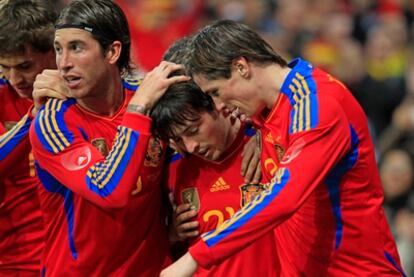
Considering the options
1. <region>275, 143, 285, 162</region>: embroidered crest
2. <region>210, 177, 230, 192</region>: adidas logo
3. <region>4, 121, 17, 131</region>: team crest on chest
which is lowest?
<region>210, 177, 230, 192</region>: adidas logo

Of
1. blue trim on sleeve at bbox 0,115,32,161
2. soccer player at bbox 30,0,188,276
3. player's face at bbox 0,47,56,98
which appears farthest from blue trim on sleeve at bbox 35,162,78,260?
player's face at bbox 0,47,56,98

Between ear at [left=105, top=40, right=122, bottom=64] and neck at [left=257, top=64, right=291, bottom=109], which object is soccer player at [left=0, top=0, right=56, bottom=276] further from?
neck at [left=257, top=64, right=291, bottom=109]

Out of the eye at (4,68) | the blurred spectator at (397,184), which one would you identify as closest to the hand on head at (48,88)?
the eye at (4,68)

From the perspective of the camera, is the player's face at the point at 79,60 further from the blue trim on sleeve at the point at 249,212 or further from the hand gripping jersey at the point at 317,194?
the blue trim on sleeve at the point at 249,212

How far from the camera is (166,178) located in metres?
5.57

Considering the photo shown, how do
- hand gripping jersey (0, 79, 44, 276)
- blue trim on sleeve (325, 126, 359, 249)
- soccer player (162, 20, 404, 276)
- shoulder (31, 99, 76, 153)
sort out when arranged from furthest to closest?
hand gripping jersey (0, 79, 44, 276)
shoulder (31, 99, 76, 153)
blue trim on sleeve (325, 126, 359, 249)
soccer player (162, 20, 404, 276)

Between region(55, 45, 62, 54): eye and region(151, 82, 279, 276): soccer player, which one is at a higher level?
region(55, 45, 62, 54): eye

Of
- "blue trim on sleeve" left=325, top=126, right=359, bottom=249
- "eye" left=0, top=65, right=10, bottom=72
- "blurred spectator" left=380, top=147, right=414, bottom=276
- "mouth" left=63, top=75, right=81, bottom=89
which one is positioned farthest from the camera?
"blurred spectator" left=380, top=147, right=414, bottom=276

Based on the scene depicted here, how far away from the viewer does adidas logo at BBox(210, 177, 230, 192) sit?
5.49 meters

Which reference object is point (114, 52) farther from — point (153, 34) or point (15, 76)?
point (153, 34)

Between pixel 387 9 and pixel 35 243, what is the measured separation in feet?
29.7

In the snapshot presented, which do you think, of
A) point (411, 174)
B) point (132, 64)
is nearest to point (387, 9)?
point (411, 174)

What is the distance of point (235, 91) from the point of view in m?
4.99

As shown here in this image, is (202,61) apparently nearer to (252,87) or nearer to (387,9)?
(252,87)
